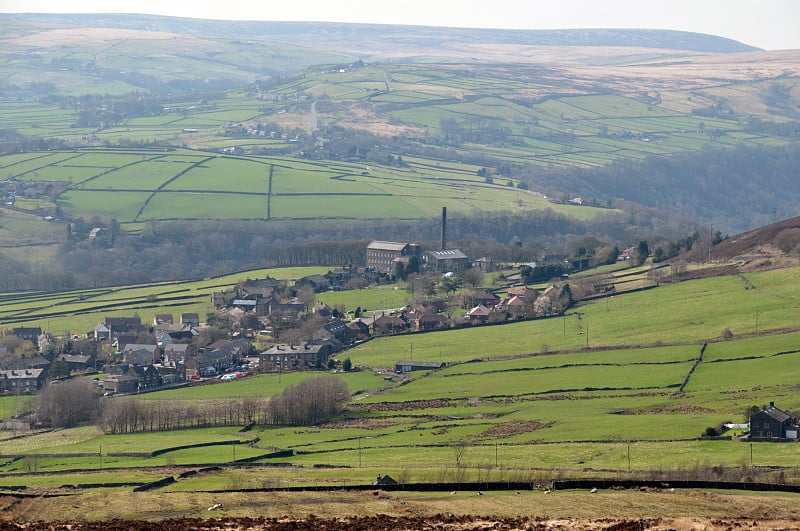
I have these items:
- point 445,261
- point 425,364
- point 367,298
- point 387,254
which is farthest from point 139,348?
point 387,254

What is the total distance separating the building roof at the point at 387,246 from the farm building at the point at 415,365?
47.0 meters

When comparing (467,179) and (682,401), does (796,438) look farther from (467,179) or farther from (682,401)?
(467,179)

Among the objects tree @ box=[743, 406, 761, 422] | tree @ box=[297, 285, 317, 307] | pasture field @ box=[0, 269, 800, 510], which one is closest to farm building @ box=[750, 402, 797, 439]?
tree @ box=[743, 406, 761, 422]

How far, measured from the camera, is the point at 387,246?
138 meters

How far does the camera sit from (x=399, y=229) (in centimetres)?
15862

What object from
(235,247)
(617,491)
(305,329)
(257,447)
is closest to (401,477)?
(617,491)

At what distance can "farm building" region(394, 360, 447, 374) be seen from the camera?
89.4 metres

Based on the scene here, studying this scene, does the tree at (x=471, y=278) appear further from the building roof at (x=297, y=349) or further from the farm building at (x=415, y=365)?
the farm building at (x=415, y=365)

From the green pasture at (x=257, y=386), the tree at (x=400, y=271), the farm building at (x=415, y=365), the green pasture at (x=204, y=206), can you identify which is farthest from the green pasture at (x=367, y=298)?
the green pasture at (x=204, y=206)

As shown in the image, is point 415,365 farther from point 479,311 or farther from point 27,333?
point 27,333

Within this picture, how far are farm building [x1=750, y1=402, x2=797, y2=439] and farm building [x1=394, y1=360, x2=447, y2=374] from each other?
32.4 meters

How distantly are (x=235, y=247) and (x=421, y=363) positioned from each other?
68346 millimetres

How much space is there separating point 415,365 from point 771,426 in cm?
3372

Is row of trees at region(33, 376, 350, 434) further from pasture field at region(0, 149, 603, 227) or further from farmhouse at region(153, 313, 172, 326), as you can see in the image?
pasture field at region(0, 149, 603, 227)
